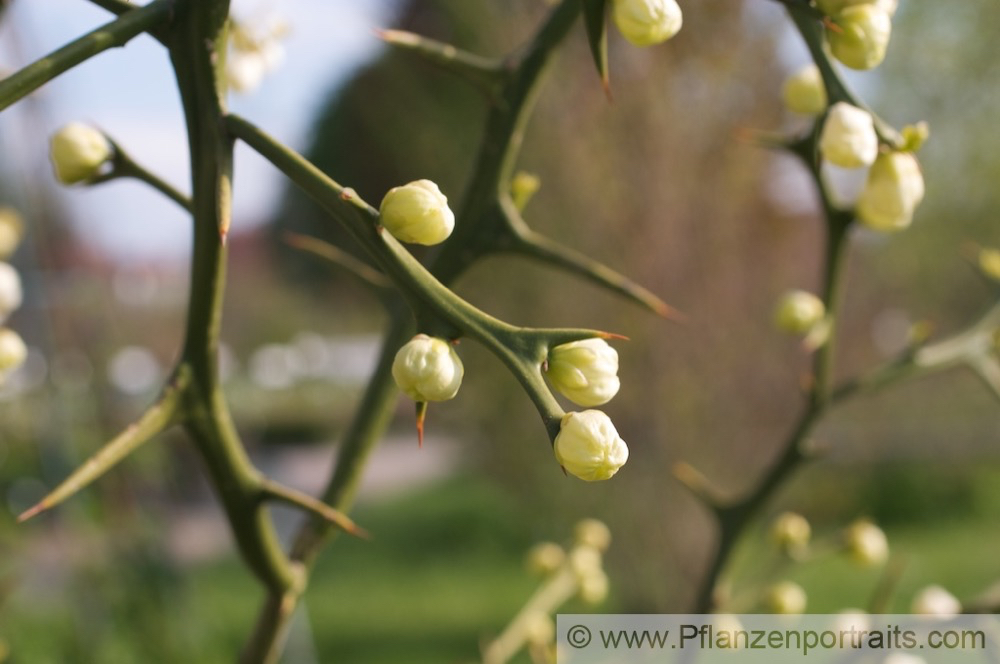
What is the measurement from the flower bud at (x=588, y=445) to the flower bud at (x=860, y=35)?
5.9 inches

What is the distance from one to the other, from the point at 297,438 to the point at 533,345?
559 cm

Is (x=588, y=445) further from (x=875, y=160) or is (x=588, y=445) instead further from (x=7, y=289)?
(x=7, y=289)

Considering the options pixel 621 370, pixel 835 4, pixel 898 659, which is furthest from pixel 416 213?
pixel 621 370

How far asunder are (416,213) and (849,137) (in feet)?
0.49

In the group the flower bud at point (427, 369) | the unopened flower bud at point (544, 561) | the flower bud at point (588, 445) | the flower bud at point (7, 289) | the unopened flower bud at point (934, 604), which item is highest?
the flower bud at point (427, 369)

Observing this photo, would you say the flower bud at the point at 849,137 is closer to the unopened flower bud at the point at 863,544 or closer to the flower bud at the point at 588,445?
the flower bud at the point at 588,445

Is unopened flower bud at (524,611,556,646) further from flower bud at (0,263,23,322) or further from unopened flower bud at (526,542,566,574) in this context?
flower bud at (0,263,23,322)

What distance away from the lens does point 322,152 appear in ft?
16.4

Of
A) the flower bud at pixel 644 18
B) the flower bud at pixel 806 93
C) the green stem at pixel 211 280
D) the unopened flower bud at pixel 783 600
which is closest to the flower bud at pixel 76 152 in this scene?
the green stem at pixel 211 280

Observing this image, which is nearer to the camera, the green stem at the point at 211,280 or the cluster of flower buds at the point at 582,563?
the green stem at the point at 211,280

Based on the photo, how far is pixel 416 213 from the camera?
0.82 feet

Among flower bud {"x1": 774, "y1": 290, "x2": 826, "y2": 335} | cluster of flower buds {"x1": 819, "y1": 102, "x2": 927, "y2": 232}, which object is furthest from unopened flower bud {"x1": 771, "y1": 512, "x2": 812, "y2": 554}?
cluster of flower buds {"x1": 819, "y1": 102, "x2": 927, "y2": 232}

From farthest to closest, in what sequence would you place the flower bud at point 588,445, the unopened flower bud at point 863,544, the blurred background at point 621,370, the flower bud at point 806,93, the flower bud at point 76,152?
the blurred background at point 621,370
the unopened flower bud at point 863,544
the flower bud at point 806,93
the flower bud at point 76,152
the flower bud at point 588,445

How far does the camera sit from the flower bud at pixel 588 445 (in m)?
0.24
